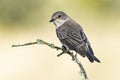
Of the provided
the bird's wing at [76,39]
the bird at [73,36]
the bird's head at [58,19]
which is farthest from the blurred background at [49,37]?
the bird's wing at [76,39]

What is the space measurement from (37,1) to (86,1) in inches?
69.2

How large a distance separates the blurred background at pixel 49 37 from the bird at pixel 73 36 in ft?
28.2

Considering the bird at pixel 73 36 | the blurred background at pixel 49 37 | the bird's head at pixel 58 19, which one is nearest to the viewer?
the bird at pixel 73 36

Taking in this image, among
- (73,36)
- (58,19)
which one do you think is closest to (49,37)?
(58,19)

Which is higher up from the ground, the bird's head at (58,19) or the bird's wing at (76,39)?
the bird's head at (58,19)

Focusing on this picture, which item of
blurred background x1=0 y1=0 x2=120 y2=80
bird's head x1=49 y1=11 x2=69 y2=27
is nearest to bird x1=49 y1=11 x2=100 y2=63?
bird's head x1=49 y1=11 x2=69 y2=27

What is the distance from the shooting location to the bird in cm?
663

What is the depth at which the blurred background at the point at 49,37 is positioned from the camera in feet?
59.3

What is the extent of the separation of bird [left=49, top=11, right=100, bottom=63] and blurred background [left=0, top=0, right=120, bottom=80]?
8601mm

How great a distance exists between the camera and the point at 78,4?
2641 centimetres

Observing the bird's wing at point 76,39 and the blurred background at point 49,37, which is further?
the blurred background at point 49,37

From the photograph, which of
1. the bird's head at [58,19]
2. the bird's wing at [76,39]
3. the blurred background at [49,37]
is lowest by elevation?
the bird's wing at [76,39]

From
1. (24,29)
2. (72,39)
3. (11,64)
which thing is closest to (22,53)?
(11,64)

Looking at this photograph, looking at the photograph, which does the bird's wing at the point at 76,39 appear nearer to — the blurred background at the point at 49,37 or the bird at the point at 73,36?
the bird at the point at 73,36
